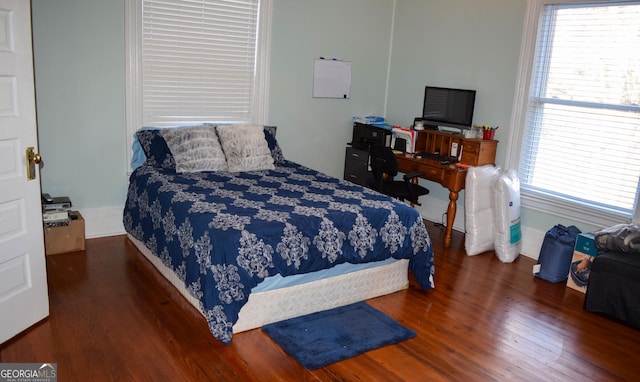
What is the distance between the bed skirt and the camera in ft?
10.5

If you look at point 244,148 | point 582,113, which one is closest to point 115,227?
point 244,148

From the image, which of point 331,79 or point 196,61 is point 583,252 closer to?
point 331,79

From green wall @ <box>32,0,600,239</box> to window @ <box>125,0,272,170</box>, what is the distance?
0.43 feet

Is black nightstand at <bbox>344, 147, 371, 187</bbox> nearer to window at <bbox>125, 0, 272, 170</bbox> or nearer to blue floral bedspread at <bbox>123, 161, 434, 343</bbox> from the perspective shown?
window at <bbox>125, 0, 272, 170</bbox>

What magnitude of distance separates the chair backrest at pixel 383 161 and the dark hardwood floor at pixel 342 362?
1.25 metres

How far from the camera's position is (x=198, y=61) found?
4914 mm

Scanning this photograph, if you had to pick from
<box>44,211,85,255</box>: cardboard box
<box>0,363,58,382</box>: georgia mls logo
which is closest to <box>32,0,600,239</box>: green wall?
<box>44,211,85,255</box>: cardboard box

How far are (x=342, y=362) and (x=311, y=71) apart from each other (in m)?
3.56

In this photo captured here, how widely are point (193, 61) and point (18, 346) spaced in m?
2.97

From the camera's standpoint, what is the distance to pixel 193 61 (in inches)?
192

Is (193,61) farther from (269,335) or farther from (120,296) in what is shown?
(269,335)

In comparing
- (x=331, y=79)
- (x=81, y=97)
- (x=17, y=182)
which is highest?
(x=331, y=79)

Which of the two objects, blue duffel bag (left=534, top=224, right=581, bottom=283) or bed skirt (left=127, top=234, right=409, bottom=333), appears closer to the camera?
bed skirt (left=127, top=234, right=409, bottom=333)

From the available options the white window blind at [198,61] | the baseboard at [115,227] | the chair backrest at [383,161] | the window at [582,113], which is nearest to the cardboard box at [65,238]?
the baseboard at [115,227]
